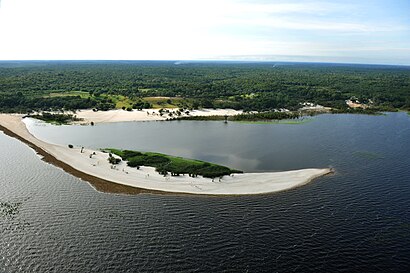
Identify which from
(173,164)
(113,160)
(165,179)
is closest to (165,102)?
(113,160)

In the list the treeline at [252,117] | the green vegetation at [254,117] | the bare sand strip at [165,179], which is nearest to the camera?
the bare sand strip at [165,179]

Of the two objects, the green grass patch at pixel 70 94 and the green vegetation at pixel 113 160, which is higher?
the green grass patch at pixel 70 94

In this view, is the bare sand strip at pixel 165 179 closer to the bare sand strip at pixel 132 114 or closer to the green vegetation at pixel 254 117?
the bare sand strip at pixel 132 114

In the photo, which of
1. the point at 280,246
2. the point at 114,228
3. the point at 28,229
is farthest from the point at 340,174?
the point at 28,229

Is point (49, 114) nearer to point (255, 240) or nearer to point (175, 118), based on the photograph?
point (175, 118)

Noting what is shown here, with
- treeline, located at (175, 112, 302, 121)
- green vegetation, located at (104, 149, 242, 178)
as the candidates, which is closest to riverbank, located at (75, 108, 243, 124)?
treeline, located at (175, 112, 302, 121)

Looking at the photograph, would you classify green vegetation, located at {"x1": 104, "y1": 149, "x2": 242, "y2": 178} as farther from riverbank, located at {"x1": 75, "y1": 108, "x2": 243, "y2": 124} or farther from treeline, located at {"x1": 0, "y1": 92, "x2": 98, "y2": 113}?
treeline, located at {"x1": 0, "y1": 92, "x2": 98, "y2": 113}

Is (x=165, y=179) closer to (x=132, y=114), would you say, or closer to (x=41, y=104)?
(x=132, y=114)

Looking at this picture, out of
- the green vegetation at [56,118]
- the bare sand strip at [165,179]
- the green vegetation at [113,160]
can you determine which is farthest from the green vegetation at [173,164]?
the green vegetation at [56,118]
